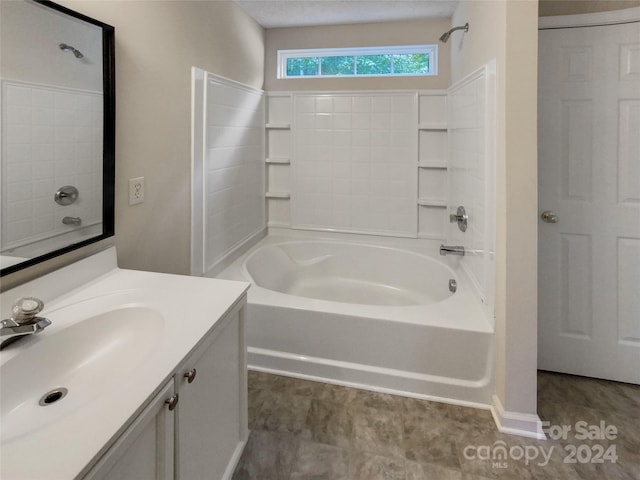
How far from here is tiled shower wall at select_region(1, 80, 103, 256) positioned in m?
1.10

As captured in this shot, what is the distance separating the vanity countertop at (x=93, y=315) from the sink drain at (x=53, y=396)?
2cm

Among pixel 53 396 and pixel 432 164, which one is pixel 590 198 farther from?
pixel 53 396

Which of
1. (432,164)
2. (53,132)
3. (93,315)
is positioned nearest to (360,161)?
(432,164)

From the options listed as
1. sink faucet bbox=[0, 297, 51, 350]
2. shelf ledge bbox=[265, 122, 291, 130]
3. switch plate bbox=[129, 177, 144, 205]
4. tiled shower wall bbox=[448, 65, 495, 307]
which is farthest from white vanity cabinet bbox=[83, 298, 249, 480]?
shelf ledge bbox=[265, 122, 291, 130]

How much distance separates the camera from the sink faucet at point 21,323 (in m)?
0.96

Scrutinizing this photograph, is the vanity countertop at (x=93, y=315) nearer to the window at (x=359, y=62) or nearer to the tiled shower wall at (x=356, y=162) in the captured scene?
the tiled shower wall at (x=356, y=162)

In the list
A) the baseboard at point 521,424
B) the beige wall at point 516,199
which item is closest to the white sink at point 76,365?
the beige wall at point 516,199

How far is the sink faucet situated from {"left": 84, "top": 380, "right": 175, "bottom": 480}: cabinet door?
418 mm

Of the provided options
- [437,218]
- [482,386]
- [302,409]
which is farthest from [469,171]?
[302,409]

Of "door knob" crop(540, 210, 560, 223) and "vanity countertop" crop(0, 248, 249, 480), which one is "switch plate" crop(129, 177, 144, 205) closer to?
"vanity countertop" crop(0, 248, 249, 480)

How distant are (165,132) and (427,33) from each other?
2251 millimetres

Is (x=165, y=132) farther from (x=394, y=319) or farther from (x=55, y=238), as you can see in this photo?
(x=394, y=319)

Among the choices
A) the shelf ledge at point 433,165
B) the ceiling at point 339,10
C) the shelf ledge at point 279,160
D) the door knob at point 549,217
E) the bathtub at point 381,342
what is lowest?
the bathtub at point 381,342

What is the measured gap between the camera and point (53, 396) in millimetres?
960
